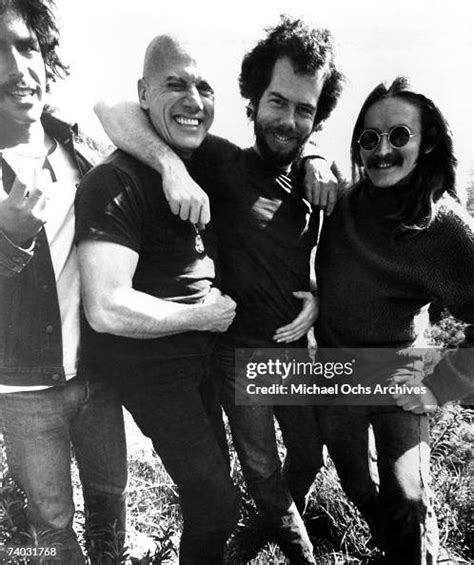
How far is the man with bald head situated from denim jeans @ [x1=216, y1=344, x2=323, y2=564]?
0.57 feet

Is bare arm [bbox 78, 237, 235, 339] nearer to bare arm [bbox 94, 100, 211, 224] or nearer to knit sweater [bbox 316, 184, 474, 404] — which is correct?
bare arm [bbox 94, 100, 211, 224]

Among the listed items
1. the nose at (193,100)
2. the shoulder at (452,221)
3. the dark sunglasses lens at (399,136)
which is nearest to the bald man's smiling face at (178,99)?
the nose at (193,100)

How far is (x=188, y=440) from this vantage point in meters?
1.95

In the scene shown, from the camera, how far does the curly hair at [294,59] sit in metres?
2.07

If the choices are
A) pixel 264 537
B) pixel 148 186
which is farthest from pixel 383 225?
pixel 264 537

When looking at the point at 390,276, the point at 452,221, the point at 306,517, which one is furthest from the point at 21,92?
the point at 306,517

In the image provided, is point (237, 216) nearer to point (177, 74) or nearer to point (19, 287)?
point (177, 74)

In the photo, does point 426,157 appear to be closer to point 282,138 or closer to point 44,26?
point 282,138

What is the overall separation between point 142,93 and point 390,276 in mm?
1107

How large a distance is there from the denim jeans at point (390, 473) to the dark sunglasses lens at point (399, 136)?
0.99 meters

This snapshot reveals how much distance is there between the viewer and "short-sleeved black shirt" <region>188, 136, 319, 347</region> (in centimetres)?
210

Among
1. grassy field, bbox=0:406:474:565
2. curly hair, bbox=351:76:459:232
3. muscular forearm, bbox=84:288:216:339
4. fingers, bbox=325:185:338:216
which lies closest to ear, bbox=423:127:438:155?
curly hair, bbox=351:76:459:232

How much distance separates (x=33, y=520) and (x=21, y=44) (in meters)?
1.68

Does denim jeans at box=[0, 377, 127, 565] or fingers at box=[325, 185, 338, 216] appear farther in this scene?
fingers at box=[325, 185, 338, 216]
